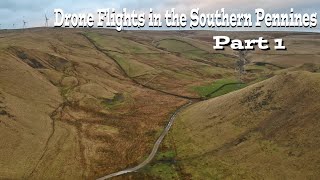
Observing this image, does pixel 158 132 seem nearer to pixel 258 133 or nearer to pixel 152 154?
pixel 152 154

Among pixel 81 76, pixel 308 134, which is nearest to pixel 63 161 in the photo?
pixel 308 134

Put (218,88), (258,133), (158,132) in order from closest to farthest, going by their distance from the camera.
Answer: (258,133) < (158,132) < (218,88)

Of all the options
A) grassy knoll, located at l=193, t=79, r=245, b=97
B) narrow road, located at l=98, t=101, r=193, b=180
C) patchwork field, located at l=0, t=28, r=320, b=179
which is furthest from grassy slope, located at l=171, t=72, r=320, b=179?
grassy knoll, located at l=193, t=79, r=245, b=97

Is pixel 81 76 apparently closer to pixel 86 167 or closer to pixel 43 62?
pixel 43 62

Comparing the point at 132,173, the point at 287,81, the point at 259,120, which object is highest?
the point at 287,81

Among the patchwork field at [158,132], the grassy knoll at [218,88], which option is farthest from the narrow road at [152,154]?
the grassy knoll at [218,88]

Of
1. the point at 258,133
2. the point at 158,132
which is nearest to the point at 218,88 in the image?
the point at 158,132

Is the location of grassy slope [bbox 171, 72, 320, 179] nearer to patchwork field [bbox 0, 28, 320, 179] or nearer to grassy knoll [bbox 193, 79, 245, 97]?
patchwork field [bbox 0, 28, 320, 179]

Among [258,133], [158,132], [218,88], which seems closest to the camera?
[258,133]

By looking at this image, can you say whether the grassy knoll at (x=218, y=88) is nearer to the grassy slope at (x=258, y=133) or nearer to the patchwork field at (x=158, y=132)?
the patchwork field at (x=158, y=132)
